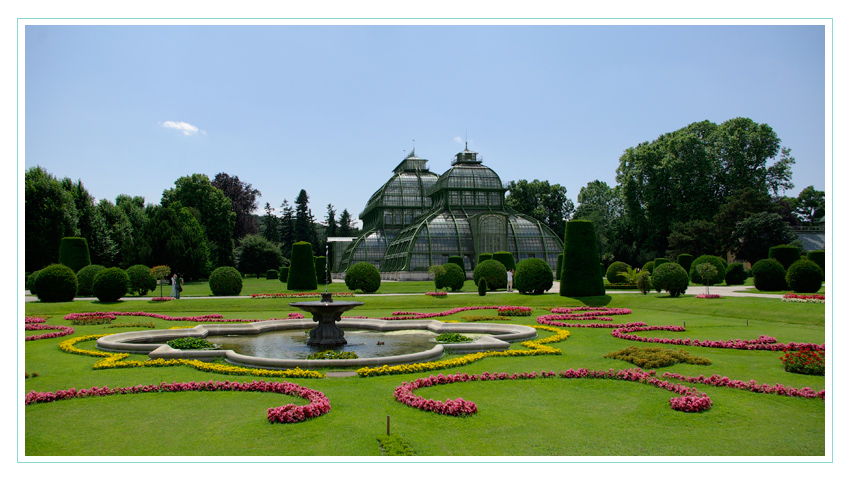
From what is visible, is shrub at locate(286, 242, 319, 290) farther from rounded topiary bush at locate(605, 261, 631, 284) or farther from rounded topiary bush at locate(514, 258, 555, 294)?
rounded topiary bush at locate(605, 261, 631, 284)

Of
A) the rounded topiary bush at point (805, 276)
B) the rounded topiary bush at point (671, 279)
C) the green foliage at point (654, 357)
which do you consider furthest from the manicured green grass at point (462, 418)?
the rounded topiary bush at point (805, 276)

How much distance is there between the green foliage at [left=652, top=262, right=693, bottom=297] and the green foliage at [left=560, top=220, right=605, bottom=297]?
8.82ft

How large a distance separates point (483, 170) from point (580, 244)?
37.5m

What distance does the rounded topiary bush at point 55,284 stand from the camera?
26047 mm

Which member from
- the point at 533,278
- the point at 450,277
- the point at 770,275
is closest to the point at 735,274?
the point at 770,275

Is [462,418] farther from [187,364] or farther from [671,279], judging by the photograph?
[671,279]

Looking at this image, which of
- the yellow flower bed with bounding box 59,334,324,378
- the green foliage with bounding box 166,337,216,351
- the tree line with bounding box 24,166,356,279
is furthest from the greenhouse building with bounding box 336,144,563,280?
the yellow flower bed with bounding box 59,334,324,378

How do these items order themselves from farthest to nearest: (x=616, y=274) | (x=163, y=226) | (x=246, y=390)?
(x=163, y=226)
(x=616, y=274)
(x=246, y=390)

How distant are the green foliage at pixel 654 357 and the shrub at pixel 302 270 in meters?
27.2

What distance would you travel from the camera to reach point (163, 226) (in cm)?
5122

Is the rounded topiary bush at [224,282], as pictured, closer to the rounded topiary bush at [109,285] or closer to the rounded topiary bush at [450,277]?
the rounded topiary bush at [109,285]

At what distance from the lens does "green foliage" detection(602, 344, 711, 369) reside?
416 inches

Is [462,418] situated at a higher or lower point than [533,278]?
lower

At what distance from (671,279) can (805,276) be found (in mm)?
Answer: 6503
